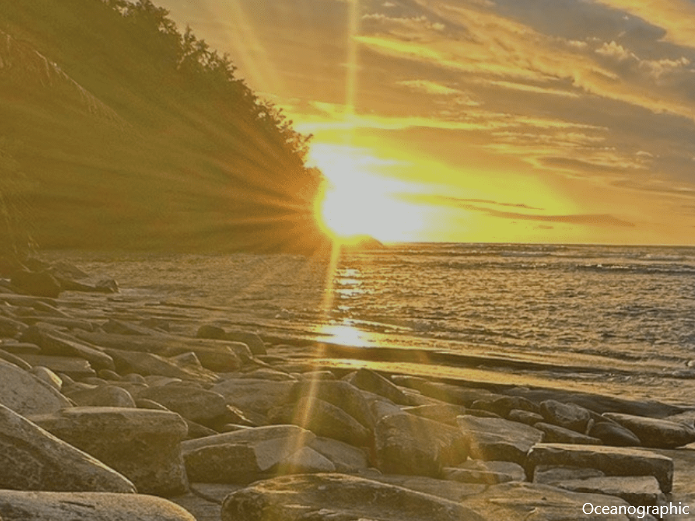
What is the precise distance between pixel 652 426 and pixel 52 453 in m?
5.97

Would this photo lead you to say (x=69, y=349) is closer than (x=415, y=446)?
No

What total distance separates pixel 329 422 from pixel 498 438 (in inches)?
54.0

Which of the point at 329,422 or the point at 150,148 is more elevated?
the point at 150,148

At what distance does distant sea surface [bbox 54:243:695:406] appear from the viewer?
14086mm

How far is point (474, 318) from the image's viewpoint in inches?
902

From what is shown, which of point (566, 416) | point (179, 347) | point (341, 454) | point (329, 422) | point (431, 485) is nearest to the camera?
point (431, 485)

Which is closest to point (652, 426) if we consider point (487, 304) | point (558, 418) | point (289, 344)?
point (558, 418)

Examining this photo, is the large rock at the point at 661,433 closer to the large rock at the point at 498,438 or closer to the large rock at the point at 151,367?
the large rock at the point at 498,438

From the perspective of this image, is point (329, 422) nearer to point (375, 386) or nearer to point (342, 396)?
point (342, 396)

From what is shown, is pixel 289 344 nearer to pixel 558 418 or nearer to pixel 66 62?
pixel 558 418

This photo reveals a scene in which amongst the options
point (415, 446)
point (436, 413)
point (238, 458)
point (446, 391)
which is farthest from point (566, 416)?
point (238, 458)

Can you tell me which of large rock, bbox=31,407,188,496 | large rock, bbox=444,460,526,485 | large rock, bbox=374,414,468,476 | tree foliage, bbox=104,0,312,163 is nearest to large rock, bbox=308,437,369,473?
large rock, bbox=374,414,468,476

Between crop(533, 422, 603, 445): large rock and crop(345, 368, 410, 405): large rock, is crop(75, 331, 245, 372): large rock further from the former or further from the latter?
crop(533, 422, 603, 445): large rock

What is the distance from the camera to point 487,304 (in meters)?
27.6
